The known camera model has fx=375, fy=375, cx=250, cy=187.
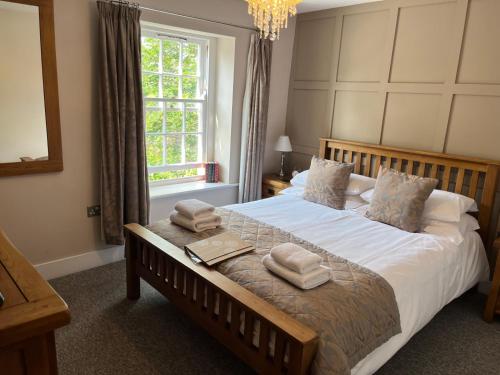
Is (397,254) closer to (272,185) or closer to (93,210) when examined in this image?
(272,185)

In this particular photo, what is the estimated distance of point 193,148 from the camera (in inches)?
158

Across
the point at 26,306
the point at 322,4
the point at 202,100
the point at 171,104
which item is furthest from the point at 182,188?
the point at 26,306

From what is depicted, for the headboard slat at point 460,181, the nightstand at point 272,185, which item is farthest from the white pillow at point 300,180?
the headboard slat at point 460,181

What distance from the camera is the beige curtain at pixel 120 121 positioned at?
2758 mm

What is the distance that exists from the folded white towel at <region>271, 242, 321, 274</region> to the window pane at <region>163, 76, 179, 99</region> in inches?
90.0

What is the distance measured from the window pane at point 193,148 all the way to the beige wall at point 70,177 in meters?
1.14

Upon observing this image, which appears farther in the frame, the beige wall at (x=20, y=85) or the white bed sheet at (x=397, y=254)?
the beige wall at (x=20, y=85)

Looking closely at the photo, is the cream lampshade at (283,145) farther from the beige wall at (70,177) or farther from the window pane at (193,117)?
the beige wall at (70,177)

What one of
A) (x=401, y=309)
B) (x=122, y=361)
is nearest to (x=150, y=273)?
(x=122, y=361)

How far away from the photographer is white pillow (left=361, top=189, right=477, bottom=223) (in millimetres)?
2715

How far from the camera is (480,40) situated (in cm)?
283

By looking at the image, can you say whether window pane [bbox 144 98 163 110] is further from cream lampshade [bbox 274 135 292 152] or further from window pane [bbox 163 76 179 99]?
cream lampshade [bbox 274 135 292 152]

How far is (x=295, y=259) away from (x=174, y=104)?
244 centimetres

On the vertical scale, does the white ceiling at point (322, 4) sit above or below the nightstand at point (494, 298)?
above
